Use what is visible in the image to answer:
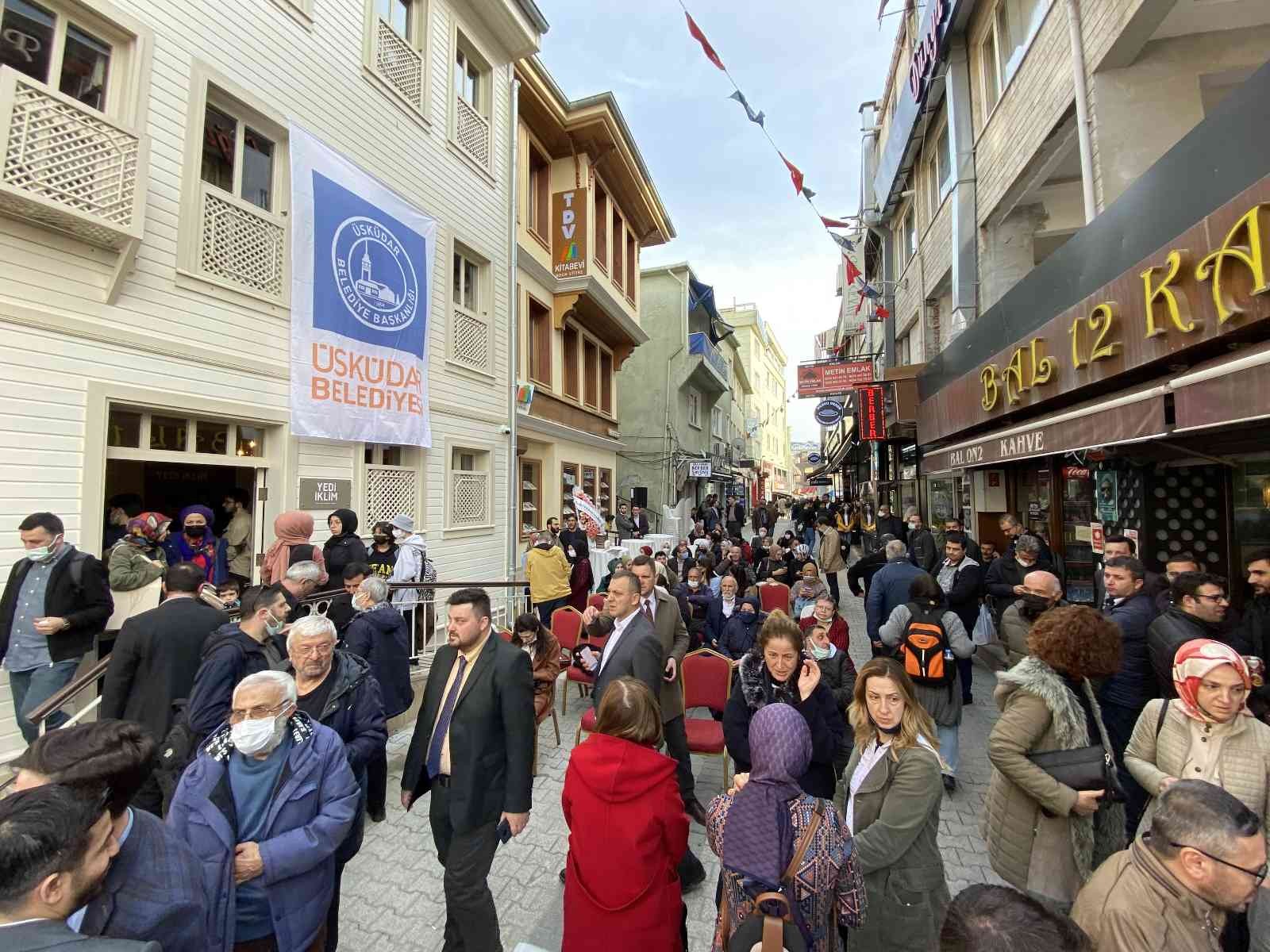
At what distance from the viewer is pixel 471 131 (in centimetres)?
1049

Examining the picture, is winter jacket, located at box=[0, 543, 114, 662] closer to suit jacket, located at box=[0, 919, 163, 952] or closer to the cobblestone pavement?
the cobblestone pavement

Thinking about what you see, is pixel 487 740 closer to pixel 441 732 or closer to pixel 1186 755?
pixel 441 732

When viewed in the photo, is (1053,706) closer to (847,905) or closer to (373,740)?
(847,905)

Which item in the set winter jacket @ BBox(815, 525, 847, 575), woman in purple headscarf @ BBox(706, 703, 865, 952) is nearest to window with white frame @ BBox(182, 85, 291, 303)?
woman in purple headscarf @ BBox(706, 703, 865, 952)

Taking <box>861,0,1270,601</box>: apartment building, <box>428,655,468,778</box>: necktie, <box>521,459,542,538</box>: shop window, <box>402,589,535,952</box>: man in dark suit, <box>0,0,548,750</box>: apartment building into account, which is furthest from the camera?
<box>521,459,542,538</box>: shop window

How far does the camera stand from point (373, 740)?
289cm

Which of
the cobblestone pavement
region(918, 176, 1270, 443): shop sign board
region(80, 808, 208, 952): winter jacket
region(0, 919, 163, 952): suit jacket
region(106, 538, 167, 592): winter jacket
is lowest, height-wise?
the cobblestone pavement

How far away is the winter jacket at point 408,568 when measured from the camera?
6.53 meters

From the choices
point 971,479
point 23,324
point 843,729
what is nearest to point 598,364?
point 971,479

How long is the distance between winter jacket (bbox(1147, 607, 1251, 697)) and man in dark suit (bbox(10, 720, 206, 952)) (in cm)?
448

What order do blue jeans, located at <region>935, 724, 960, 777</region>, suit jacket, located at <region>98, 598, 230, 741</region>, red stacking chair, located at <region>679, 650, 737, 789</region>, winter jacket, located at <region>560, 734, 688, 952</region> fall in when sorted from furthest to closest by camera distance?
red stacking chair, located at <region>679, 650, 737, 789</region>
blue jeans, located at <region>935, 724, 960, 777</region>
suit jacket, located at <region>98, 598, 230, 741</region>
winter jacket, located at <region>560, 734, 688, 952</region>

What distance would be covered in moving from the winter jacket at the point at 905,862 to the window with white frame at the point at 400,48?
33.4 ft

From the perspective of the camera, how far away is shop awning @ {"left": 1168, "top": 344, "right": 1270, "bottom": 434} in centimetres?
320

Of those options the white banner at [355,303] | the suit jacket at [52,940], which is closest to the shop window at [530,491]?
the white banner at [355,303]
